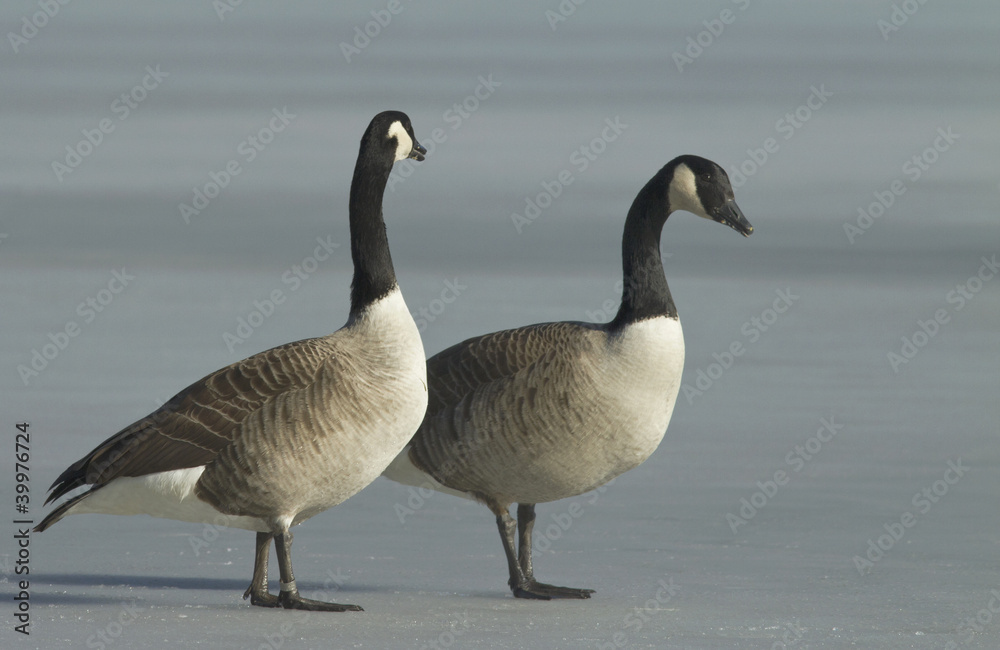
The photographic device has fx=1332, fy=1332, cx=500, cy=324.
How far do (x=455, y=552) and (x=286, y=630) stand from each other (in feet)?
7.07

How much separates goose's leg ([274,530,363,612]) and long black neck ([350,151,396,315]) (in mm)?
1306

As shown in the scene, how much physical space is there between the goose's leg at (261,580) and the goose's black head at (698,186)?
3169mm

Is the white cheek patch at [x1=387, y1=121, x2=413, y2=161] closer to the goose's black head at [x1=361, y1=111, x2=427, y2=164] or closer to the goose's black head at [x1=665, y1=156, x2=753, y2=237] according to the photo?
the goose's black head at [x1=361, y1=111, x2=427, y2=164]

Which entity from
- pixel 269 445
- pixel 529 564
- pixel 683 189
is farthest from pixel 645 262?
pixel 269 445

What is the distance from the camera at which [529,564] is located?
782cm

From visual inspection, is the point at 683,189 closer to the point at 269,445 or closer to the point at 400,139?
the point at 400,139

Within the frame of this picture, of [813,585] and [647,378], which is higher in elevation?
[647,378]

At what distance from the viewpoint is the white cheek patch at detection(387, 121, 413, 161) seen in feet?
24.6

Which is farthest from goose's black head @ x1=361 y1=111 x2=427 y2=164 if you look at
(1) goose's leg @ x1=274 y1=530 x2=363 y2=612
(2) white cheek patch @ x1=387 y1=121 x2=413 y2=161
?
(1) goose's leg @ x1=274 y1=530 x2=363 y2=612

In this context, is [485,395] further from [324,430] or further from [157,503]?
[157,503]

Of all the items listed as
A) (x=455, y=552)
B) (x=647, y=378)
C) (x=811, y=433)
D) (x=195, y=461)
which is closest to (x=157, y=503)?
(x=195, y=461)

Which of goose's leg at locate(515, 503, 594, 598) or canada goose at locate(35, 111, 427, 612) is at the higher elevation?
canada goose at locate(35, 111, 427, 612)

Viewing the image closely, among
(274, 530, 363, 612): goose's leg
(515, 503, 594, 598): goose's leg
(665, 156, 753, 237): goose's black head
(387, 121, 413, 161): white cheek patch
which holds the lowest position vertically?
(515, 503, 594, 598): goose's leg

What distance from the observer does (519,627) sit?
667cm
